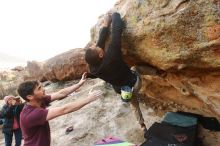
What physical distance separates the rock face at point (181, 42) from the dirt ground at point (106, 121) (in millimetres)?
1252

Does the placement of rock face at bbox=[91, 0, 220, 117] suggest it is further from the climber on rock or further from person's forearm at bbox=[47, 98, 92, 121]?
person's forearm at bbox=[47, 98, 92, 121]

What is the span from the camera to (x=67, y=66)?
12.1 meters

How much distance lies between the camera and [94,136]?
7.84 m

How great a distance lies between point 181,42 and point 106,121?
3.79 meters

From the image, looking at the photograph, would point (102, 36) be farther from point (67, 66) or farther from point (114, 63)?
point (67, 66)

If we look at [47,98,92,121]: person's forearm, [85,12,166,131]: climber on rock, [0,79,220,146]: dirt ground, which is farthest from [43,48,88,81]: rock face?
[47,98,92,121]: person's forearm

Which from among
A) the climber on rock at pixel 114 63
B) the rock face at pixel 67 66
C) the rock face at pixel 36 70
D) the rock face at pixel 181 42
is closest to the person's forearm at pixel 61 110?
the climber on rock at pixel 114 63

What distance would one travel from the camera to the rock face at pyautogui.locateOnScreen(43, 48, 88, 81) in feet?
39.1

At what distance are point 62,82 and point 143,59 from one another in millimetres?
7066

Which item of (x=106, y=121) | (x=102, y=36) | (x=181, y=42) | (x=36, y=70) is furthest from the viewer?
(x=36, y=70)

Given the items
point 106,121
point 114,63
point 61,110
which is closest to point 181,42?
point 114,63

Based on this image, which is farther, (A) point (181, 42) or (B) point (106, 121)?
(B) point (106, 121)

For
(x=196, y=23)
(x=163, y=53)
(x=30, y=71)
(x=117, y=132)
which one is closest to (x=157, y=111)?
(x=117, y=132)

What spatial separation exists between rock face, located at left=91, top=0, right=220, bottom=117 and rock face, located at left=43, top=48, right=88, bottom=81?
560cm
